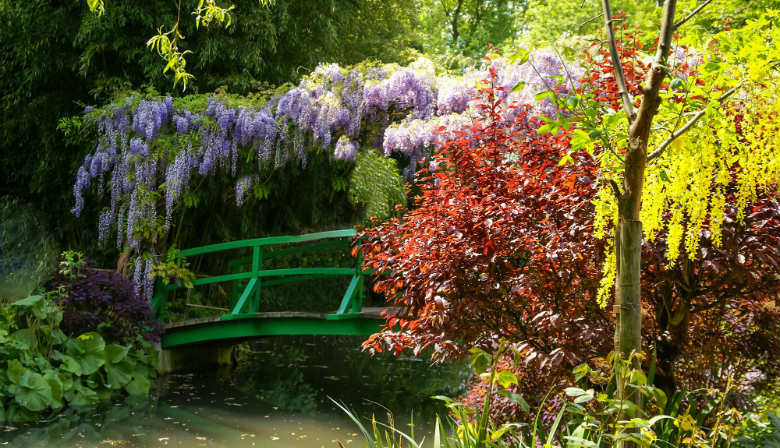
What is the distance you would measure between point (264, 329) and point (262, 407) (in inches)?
45.1

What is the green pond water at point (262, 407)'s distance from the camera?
18.1ft

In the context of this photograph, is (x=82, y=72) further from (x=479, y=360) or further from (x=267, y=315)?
(x=479, y=360)

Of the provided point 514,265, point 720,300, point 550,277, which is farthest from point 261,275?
point 720,300

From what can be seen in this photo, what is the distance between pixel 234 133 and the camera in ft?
26.5

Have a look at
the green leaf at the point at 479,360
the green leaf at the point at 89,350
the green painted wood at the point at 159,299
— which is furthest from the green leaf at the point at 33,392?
the green leaf at the point at 479,360

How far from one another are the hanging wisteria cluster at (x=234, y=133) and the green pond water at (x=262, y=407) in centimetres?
167

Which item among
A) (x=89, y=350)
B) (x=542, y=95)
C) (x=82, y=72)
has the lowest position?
(x=89, y=350)

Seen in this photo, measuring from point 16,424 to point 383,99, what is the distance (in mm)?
4544

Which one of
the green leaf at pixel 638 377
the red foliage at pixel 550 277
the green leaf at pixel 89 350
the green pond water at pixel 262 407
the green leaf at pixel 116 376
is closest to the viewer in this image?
the green leaf at pixel 638 377

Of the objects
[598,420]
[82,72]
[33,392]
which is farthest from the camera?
[82,72]

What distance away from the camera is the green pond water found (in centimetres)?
552

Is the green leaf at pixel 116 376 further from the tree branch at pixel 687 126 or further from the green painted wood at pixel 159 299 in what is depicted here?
the tree branch at pixel 687 126

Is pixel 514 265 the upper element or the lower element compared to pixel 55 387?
upper

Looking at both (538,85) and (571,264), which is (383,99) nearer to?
(538,85)
